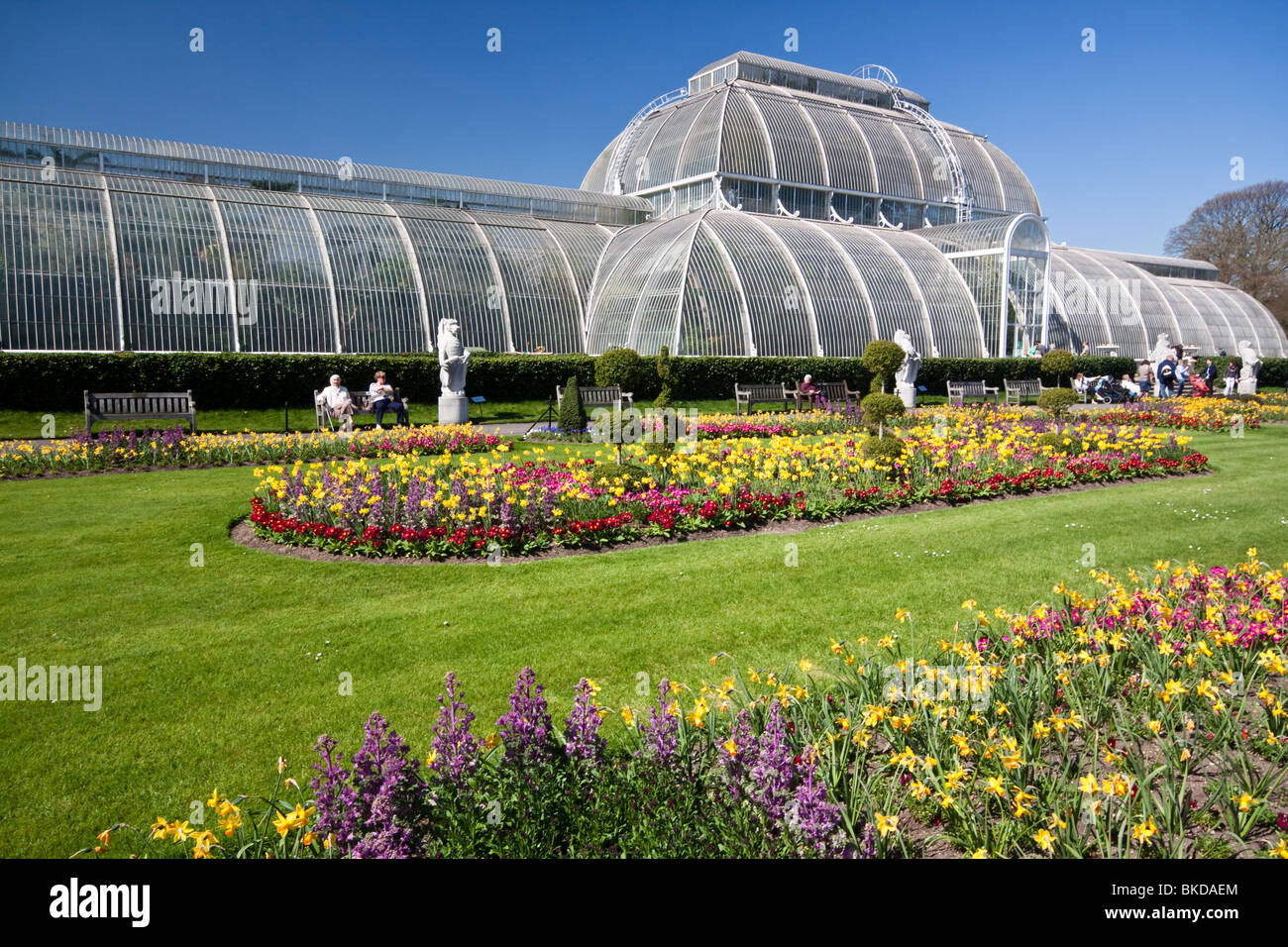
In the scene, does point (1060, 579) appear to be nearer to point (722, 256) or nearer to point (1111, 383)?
point (722, 256)

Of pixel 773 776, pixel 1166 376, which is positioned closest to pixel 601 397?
pixel 773 776

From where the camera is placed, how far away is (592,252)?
33.4 metres

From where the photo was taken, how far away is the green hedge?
19453 millimetres

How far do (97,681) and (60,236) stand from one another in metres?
24.0

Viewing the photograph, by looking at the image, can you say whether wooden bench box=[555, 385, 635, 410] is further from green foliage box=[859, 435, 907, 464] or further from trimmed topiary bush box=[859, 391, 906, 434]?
green foliage box=[859, 435, 907, 464]

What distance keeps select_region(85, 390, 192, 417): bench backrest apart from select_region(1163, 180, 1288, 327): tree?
222 ft

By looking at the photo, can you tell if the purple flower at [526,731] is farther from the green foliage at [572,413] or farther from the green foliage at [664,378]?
the green foliage at [572,413]

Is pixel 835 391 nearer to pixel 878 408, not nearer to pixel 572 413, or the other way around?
pixel 572 413

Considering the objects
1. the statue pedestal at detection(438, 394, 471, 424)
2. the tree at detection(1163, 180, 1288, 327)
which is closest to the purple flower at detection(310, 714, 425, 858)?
the statue pedestal at detection(438, 394, 471, 424)

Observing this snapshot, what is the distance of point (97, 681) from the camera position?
495 centimetres

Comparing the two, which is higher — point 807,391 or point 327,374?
point 327,374

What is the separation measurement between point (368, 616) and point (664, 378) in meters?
13.7

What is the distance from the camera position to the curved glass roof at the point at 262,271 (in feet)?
74.8

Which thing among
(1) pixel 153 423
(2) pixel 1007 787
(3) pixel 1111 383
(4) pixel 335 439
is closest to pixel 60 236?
(1) pixel 153 423
